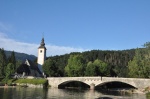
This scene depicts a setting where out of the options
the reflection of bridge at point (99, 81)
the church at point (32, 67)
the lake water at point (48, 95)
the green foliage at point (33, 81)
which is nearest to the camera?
the lake water at point (48, 95)

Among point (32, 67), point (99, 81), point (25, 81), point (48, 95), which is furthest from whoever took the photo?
point (32, 67)

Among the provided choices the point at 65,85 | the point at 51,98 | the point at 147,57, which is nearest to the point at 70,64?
the point at 65,85

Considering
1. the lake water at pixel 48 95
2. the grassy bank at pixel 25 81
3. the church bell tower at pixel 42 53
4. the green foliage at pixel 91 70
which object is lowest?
the lake water at pixel 48 95

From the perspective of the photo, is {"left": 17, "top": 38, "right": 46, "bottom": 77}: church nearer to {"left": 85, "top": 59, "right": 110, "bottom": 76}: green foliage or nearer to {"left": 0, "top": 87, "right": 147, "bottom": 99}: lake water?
{"left": 85, "top": 59, "right": 110, "bottom": 76}: green foliage

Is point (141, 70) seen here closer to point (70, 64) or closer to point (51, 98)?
point (70, 64)

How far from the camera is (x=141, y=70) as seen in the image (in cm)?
9450

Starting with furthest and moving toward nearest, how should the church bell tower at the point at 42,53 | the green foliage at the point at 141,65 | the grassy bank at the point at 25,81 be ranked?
the church bell tower at the point at 42,53
the grassy bank at the point at 25,81
the green foliage at the point at 141,65

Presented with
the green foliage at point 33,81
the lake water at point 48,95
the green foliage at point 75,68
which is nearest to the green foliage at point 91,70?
the green foliage at point 75,68

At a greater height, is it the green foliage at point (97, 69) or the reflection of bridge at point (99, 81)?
the green foliage at point (97, 69)

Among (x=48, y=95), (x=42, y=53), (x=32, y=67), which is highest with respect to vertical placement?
(x=42, y=53)

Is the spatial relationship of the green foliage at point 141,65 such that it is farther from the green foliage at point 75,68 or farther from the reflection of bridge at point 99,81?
the green foliage at point 75,68

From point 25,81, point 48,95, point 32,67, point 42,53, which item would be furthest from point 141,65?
point 42,53

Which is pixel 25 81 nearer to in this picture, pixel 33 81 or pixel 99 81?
pixel 33 81

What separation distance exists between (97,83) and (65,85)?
765 inches
